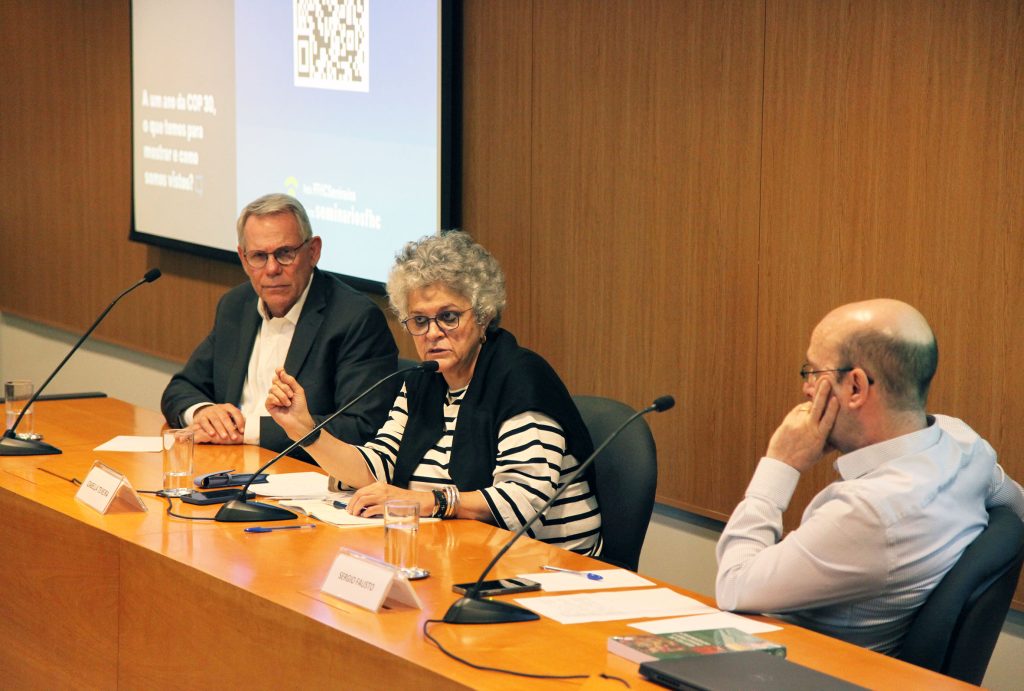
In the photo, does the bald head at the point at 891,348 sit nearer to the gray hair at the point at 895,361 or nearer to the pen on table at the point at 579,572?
the gray hair at the point at 895,361

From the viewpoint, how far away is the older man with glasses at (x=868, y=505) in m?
2.22

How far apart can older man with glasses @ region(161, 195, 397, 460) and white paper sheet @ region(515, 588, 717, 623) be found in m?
1.49

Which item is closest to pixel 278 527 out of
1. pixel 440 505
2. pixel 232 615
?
pixel 440 505

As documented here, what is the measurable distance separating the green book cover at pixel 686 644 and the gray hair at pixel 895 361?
19.8 inches

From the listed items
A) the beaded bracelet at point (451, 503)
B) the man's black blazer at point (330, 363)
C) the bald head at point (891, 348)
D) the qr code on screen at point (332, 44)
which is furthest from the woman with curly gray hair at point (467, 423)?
the qr code on screen at point (332, 44)

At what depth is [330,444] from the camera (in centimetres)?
314

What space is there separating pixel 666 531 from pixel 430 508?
166 centimetres

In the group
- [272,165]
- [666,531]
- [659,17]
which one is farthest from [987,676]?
[272,165]

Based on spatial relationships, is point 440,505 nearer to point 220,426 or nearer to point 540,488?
point 540,488

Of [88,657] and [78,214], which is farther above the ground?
[78,214]

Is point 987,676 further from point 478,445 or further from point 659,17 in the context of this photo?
point 659,17

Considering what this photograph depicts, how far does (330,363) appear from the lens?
12.7ft

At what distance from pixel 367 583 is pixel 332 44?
3.44m

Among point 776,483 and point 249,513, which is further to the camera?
point 249,513
